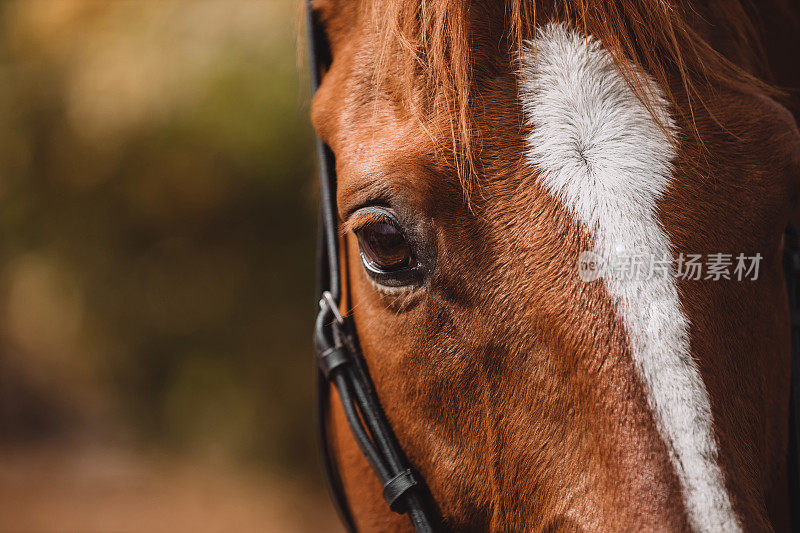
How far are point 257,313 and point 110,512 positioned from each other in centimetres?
214

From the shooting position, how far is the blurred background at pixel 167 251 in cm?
371

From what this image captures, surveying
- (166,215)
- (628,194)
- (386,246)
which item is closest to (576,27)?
(628,194)

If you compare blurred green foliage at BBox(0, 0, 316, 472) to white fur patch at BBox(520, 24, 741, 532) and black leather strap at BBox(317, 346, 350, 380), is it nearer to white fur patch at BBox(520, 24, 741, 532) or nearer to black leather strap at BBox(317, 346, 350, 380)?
black leather strap at BBox(317, 346, 350, 380)

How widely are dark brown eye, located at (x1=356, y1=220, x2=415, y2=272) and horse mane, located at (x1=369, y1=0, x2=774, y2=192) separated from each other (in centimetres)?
17

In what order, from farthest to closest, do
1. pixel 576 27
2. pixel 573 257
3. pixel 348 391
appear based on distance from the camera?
pixel 348 391 → pixel 576 27 → pixel 573 257

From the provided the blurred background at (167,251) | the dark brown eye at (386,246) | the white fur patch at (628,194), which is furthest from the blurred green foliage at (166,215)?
the white fur patch at (628,194)

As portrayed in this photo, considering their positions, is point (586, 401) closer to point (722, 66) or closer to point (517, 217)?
point (517, 217)

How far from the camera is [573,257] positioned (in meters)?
0.95

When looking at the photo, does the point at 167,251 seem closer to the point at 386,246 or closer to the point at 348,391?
the point at 348,391

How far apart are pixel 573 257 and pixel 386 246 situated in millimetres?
345

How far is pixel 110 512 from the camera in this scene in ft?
15.8

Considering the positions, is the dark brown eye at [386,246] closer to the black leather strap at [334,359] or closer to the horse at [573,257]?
the horse at [573,257]

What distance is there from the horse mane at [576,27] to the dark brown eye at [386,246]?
0.55 ft

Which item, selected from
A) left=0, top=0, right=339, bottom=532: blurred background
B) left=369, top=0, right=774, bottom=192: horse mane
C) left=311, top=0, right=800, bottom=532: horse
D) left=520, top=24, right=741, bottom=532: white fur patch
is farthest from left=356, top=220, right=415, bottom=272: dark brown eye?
left=0, top=0, right=339, bottom=532: blurred background
